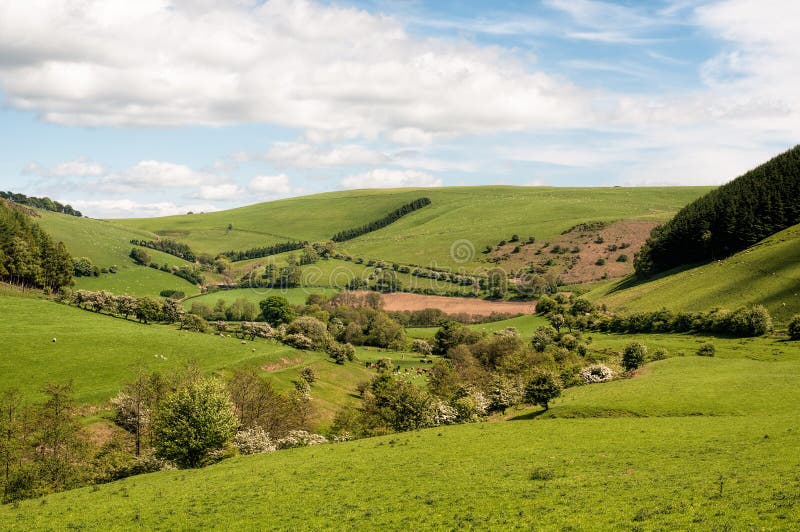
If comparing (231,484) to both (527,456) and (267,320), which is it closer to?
(527,456)

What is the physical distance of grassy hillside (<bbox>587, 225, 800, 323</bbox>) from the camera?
10825cm

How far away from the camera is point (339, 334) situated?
550 ft

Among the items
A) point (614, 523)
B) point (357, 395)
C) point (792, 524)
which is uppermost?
point (792, 524)

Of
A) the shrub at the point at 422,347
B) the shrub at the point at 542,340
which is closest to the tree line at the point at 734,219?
the shrub at the point at 542,340

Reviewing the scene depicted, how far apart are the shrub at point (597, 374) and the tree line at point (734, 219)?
3283 inches

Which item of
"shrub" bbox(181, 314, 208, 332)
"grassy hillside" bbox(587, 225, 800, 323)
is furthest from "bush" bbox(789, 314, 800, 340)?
"shrub" bbox(181, 314, 208, 332)

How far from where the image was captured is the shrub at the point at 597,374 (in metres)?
83.9

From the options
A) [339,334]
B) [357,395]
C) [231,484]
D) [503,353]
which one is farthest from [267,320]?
[231,484]

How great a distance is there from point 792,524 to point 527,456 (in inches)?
883

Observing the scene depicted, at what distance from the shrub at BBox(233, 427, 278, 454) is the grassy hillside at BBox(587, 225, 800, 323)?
311 feet

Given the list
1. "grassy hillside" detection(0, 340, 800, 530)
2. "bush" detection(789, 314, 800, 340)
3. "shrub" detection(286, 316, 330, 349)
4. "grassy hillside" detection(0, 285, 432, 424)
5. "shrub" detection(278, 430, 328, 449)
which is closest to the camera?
"grassy hillside" detection(0, 340, 800, 530)

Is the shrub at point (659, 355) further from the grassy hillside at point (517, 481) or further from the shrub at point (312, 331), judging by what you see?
the shrub at point (312, 331)

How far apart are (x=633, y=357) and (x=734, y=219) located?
82.7 metres

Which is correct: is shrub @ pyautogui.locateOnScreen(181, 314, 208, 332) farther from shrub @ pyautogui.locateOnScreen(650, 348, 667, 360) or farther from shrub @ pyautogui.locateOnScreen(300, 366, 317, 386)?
shrub @ pyautogui.locateOnScreen(650, 348, 667, 360)
